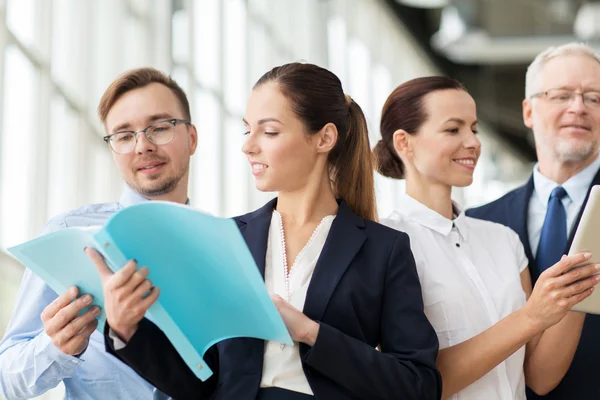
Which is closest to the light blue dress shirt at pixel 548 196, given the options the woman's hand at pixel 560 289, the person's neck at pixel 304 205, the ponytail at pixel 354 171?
the woman's hand at pixel 560 289

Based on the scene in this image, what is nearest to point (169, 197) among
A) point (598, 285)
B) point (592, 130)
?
point (598, 285)

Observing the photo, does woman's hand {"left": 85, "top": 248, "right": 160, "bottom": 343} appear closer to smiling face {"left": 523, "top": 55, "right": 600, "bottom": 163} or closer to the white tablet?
the white tablet

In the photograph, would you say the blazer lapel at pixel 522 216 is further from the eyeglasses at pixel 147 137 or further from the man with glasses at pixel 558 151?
the eyeglasses at pixel 147 137

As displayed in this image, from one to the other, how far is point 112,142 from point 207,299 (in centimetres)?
90

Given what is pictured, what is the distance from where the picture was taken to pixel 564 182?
3525 millimetres

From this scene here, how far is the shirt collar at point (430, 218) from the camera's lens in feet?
9.54

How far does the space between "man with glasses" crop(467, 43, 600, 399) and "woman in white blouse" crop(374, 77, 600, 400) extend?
14.4 inches

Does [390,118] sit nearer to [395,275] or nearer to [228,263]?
[395,275]

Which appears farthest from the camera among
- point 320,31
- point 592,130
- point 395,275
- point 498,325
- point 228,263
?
point 320,31

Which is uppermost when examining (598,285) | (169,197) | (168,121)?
(168,121)

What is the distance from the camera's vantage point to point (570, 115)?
3512 millimetres

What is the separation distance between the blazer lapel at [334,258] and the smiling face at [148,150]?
0.64 metres

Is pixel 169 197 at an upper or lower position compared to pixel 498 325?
upper

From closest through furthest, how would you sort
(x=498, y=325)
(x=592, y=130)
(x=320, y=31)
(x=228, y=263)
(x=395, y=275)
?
(x=228, y=263)
(x=395, y=275)
(x=498, y=325)
(x=592, y=130)
(x=320, y=31)
